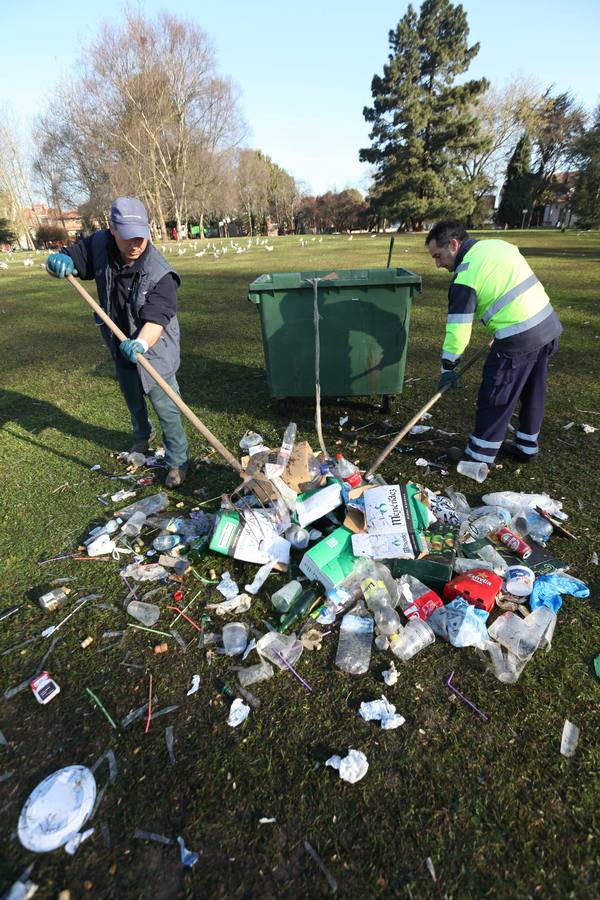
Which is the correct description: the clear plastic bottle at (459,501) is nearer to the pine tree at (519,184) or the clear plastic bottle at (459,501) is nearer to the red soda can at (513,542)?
the red soda can at (513,542)

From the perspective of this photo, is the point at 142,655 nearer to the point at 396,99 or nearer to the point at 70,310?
the point at 70,310

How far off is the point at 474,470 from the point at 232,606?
6.74ft

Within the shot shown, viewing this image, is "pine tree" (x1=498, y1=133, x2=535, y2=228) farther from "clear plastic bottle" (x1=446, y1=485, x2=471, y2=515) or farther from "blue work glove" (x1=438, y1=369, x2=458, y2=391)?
"clear plastic bottle" (x1=446, y1=485, x2=471, y2=515)

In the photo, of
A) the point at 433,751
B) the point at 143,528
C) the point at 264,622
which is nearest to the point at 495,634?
the point at 433,751

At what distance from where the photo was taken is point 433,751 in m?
1.74

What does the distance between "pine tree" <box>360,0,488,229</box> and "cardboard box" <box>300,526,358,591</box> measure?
3773cm

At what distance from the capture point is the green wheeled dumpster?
3768 mm

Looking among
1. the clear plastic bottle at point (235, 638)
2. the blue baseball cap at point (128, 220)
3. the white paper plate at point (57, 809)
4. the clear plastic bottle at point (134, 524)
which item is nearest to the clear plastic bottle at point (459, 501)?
the clear plastic bottle at point (235, 638)

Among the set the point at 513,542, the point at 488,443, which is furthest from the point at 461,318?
the point at 513,542

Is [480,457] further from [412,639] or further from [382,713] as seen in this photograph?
[382,713]

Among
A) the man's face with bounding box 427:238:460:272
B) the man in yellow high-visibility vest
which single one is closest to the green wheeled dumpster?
the man's face with bounding box 427:238:460:272

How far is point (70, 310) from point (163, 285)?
31.3ft

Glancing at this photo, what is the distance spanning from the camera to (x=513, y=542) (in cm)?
262

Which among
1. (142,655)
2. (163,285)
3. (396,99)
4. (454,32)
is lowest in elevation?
(142,655)
